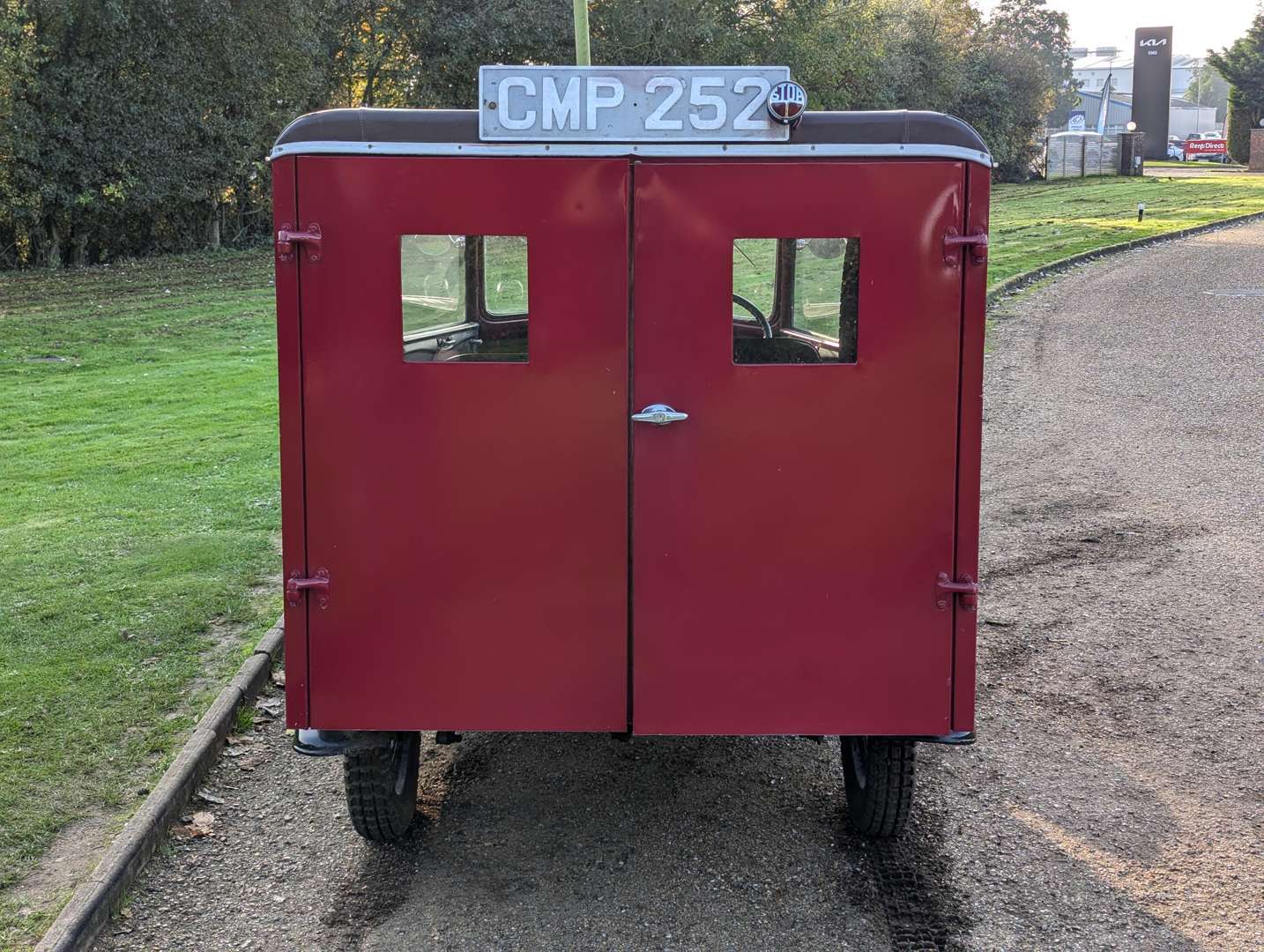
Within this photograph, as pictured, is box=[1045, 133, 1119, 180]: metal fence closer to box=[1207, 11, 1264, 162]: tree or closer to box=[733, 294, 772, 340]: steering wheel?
box=[1207, 11, 1264, 162]: tree

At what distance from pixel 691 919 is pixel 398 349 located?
2.09m

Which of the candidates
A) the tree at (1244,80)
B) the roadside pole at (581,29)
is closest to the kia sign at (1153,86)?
the tree at (1244,80)

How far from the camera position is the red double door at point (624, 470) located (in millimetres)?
4102

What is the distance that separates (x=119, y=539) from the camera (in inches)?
327

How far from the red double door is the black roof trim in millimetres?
79

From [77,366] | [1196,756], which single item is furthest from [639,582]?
[77,366]

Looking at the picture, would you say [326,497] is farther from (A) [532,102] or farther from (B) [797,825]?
(B) [797,825]

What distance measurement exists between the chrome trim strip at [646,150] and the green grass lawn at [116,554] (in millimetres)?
2635

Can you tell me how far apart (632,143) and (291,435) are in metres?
1.43

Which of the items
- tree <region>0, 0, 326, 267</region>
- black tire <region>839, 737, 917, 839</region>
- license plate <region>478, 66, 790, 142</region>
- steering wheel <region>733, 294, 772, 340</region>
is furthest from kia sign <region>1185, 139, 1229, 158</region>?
license plate <region>478, 66, 790, 142</region>

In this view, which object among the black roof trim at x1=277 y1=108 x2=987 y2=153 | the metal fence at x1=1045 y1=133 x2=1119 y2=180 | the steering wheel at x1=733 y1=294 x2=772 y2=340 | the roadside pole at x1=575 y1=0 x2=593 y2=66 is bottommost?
the steering wheel at x1=733 y1=294 x2=772 y2=340

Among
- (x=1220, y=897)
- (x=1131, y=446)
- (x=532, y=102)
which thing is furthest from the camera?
(x=1131, y=446)

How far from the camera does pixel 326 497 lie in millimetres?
4250

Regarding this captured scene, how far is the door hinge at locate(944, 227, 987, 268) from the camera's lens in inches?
161
